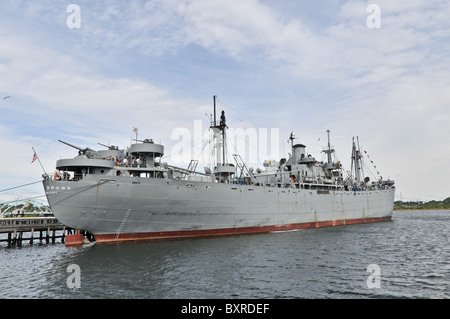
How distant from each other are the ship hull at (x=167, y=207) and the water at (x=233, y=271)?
6.15 ft

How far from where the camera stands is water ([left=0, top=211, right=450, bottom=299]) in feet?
40.2

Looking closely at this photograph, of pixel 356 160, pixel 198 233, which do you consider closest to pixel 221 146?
pixel 198 233

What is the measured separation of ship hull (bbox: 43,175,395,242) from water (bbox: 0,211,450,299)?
1.87 meters

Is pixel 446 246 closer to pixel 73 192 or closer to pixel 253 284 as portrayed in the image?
pixel 253 284

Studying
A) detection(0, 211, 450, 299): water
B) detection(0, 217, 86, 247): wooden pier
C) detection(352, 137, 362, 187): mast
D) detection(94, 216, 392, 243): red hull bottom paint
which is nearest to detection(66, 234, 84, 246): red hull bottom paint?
detection(0, 211, 450, 299): water

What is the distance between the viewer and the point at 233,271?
15.4 m

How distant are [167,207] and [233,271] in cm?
1108

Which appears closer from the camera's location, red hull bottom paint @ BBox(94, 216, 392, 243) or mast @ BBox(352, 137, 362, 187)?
red hull bottom paint @ BBox(94, 216, 392, 243)

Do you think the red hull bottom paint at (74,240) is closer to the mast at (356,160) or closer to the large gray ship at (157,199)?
the large gray ship at (157,199)

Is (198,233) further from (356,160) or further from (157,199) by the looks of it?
(356,160)

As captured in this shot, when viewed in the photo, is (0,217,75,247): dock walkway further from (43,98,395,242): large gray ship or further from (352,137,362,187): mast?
(352,137,362,187): mast

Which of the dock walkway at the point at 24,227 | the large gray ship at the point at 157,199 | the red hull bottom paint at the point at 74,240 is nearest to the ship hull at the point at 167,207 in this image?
the large gray ship at the point at 157,199

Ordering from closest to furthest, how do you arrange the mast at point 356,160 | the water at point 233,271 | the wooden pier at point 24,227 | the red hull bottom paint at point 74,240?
the water at point 233,271 < the red hull bottom paint at point 74,240 < the wooden pier at point 24,227 < the mast at point 356,160

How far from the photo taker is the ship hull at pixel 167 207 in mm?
22750
